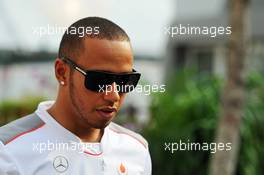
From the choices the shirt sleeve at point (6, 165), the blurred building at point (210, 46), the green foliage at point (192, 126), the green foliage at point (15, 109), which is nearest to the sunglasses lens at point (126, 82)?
the shirt sleeve at point (6, 165)

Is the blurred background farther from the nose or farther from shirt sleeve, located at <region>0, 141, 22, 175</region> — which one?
shirt sleeve, located at <region>0, 141, 22, 175</region>

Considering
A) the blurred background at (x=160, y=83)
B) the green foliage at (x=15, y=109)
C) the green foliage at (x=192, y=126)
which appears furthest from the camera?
the green foliage at (x=192, y=126)

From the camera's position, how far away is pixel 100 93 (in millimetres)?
2082

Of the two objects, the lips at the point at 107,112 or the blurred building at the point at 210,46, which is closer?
the lips at the point at 107,112

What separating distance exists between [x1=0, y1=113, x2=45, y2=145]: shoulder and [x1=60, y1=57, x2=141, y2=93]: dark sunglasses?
18 centimetres

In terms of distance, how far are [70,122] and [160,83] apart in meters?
1.36

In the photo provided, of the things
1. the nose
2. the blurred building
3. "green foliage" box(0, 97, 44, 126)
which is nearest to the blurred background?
"green foliage" box(0, 97, 44, 126)

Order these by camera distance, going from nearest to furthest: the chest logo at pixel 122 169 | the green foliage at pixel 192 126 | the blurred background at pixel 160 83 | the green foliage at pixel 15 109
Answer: the chest logo at pixel 122 169
the blurred background at pixel 160 83
the green foliage at pixel 15 109
the green foliage at pixel 192 126

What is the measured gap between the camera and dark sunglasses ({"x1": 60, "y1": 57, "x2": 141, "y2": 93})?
204 cm

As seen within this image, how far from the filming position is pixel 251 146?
6320 mm

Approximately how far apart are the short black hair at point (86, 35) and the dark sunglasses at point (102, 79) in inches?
1.2

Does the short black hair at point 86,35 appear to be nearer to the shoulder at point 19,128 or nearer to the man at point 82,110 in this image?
the man at point 82,110

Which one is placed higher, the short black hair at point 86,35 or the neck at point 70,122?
the short black hair at point 86,35

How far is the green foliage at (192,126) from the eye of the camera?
5.91 m
